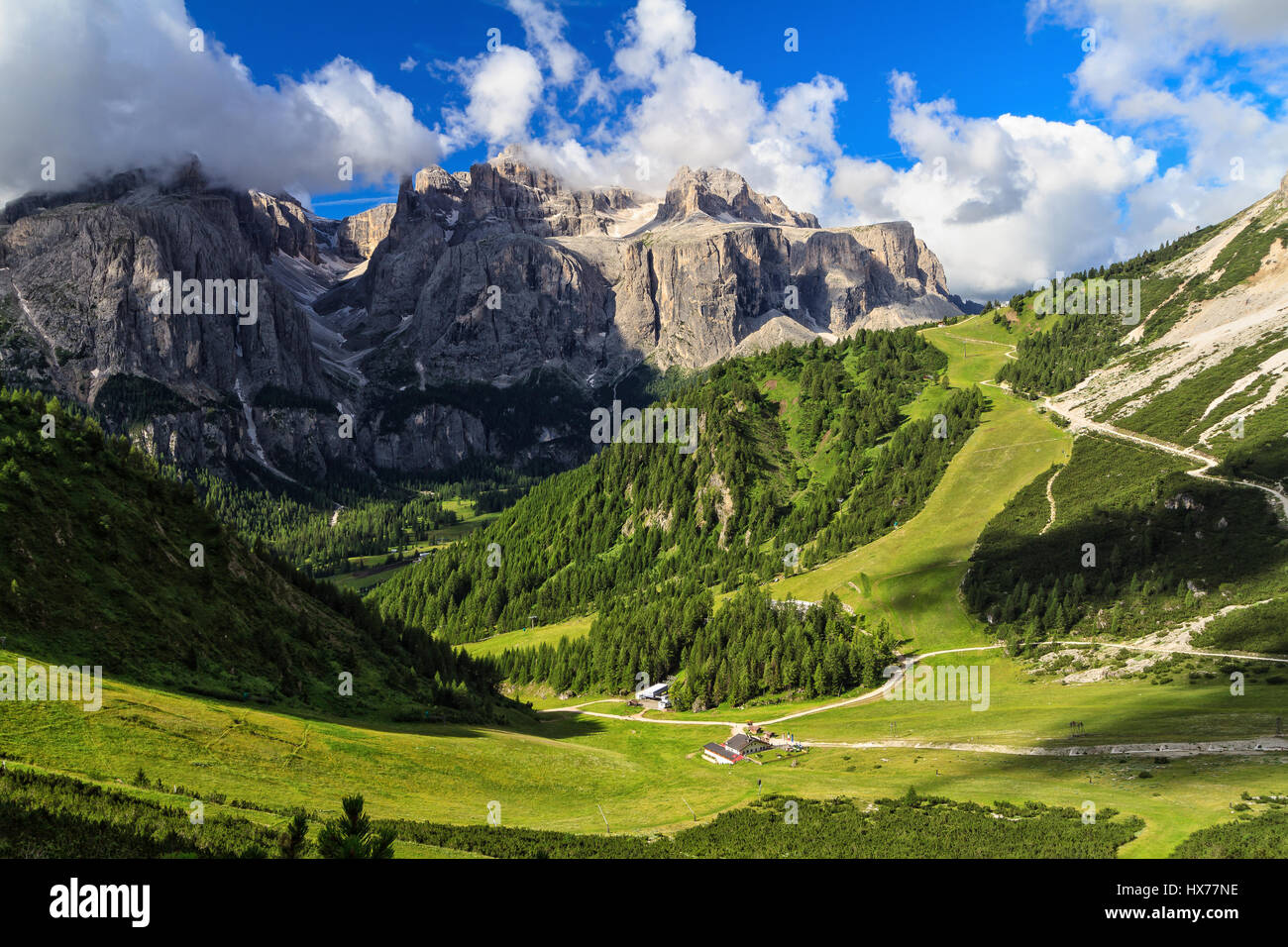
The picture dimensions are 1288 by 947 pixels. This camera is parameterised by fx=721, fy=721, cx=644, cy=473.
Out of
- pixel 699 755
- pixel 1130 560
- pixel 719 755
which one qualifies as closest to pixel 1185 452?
pixel 1130 560

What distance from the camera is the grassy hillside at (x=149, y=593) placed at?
174ft

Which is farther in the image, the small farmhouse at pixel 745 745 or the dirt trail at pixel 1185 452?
the dirt trail at pixel 1185 452

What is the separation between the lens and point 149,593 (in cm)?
6206

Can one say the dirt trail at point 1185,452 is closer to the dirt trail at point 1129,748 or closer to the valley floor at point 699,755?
the valley floor at point 699,755

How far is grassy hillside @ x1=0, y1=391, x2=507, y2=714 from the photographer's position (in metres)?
53.1

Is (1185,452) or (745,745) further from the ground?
(1185,452)

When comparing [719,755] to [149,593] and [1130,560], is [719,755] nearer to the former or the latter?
[149,593]

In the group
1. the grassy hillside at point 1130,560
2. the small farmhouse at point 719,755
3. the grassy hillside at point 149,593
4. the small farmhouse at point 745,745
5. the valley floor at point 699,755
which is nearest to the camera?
the valley floor at point 699,755

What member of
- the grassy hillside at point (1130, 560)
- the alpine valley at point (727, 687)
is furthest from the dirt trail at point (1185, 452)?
the grassy hillside at point (1130, 560)

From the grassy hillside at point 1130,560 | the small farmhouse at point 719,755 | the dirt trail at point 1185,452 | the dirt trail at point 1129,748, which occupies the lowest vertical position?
the small farmhouse at point 719,755

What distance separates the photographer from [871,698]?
385 ft

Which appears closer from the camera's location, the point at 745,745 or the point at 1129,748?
the point at 1129,748
